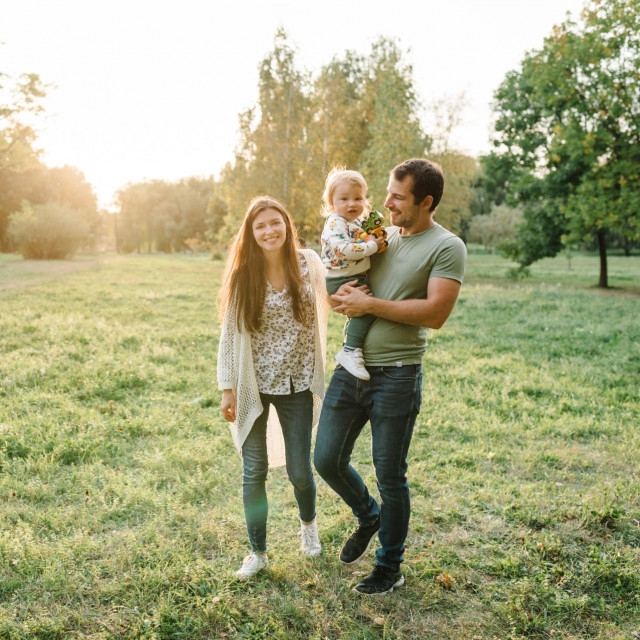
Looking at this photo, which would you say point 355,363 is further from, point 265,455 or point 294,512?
point 294,512

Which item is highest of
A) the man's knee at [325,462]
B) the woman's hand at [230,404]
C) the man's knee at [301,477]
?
the woman's hand at [230,404]

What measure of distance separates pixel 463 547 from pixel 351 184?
8.95 ft

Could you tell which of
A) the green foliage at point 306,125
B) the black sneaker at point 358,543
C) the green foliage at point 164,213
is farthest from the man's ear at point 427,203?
the green foliage at point 164,213

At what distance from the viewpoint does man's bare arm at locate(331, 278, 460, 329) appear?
292 centimetres

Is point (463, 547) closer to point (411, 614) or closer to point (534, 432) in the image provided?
point (411, 614)

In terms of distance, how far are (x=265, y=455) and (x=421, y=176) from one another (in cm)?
198

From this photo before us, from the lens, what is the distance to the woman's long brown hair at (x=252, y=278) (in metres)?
3.45

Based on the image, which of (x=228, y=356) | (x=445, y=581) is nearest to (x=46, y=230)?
(x=228, y=356)

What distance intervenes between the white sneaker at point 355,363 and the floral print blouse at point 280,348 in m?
0.46

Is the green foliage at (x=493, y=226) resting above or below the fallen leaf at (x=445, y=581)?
above

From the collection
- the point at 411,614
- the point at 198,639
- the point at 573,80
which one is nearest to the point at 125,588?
the point at 198,639

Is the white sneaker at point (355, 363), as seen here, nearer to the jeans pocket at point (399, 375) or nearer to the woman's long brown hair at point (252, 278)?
the jeans pocket at point (399, 375)

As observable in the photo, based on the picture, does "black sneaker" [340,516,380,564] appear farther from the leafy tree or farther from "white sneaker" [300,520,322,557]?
the leafy tree

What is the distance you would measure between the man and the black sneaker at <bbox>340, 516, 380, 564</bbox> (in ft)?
0.81
